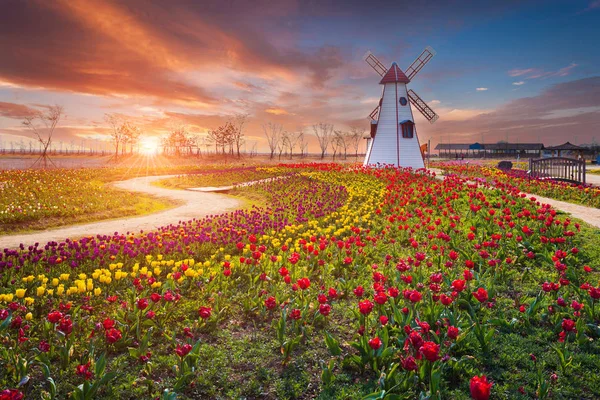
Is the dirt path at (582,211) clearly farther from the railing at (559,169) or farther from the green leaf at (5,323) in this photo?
the green leaf at (5,323)

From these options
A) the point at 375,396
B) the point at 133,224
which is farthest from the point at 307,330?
the point at 133,224

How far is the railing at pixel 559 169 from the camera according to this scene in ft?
71.4

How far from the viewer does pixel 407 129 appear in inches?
1226

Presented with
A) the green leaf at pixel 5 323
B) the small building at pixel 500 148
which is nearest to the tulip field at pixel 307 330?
the green leaf at pixel 5 323

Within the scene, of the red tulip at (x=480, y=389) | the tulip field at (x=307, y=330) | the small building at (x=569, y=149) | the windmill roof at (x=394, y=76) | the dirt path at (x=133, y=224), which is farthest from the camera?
the small building at (x=569, y=149)

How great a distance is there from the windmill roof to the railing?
12453 mm

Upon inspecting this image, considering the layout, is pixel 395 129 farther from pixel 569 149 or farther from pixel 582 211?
pixel 569 149

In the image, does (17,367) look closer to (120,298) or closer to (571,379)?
(120,298)

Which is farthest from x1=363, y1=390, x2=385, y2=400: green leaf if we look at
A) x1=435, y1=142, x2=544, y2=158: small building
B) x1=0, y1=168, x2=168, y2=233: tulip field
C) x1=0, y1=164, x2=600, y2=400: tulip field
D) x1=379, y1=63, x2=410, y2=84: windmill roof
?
x1=435, y1=142, x2=544, y2=158: small building

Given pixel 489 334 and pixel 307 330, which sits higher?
pixel 489 334

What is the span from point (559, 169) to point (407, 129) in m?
11.7

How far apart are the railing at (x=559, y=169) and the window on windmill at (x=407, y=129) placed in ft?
31.0

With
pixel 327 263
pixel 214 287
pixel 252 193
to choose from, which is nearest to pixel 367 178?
pixel 252 193

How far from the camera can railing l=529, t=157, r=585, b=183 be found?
2177 cm
